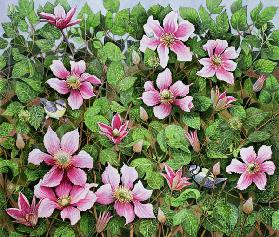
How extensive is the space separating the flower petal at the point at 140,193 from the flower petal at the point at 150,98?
0.40 ft

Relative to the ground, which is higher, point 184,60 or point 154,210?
point 184,60

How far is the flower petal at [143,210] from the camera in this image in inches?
43.0

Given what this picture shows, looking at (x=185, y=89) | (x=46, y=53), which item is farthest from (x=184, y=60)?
(x=46, y=53)

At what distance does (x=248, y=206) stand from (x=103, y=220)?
23 cm

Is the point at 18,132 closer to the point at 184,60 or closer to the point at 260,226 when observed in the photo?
the point at 184,60

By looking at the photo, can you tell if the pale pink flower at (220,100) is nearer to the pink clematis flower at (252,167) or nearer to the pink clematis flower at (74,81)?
the pink clematis flower at (252,167)

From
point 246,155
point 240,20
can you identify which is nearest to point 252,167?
point 246,155

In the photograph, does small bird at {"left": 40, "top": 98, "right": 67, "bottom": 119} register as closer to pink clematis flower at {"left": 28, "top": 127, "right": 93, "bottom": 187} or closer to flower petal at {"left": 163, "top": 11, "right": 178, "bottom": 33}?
pink clematis flower at {"left": 28, "top": 127, "right": 93, "bottom": 187}

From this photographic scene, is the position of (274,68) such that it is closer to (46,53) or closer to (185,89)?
(185,89)

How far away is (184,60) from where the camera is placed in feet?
3.64

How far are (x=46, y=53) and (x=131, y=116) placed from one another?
17 cm

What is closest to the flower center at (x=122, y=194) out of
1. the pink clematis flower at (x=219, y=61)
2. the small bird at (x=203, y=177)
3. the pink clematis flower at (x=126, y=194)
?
the pink clematis flower at (x=126, y=194)

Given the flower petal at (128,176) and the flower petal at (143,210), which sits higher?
the flower petal at (128,176)

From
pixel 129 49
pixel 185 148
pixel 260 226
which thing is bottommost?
pixel 260 226
